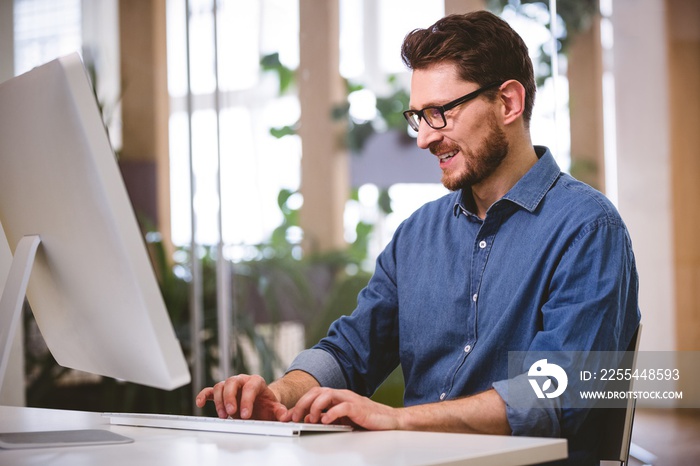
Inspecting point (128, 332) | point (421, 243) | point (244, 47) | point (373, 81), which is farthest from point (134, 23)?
point (128, 332)

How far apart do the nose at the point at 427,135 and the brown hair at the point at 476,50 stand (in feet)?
0.41

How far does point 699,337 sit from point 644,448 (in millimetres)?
395

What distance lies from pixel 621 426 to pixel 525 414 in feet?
0.67

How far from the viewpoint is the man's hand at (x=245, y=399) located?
1301mm

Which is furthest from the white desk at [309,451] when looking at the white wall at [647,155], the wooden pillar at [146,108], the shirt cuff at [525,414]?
the wooden pillar at [146,108]

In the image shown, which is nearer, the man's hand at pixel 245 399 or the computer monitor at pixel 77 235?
the computer monitor at pixel 77 235

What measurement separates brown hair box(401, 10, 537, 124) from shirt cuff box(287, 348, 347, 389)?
25.5 inches

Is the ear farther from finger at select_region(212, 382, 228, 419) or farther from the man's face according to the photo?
finger at select_region(212, 382, 228, 419)

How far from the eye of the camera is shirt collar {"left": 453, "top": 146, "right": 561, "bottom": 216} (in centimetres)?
156

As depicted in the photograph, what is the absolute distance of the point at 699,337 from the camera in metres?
2.48

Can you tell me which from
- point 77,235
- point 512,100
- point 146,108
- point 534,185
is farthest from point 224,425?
point 146,108

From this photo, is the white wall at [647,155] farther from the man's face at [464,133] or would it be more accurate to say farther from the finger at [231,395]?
the finger at [231,395]

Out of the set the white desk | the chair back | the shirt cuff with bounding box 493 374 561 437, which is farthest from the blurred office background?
the white desk

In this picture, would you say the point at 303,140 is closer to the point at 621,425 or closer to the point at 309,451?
the point at 621,425
